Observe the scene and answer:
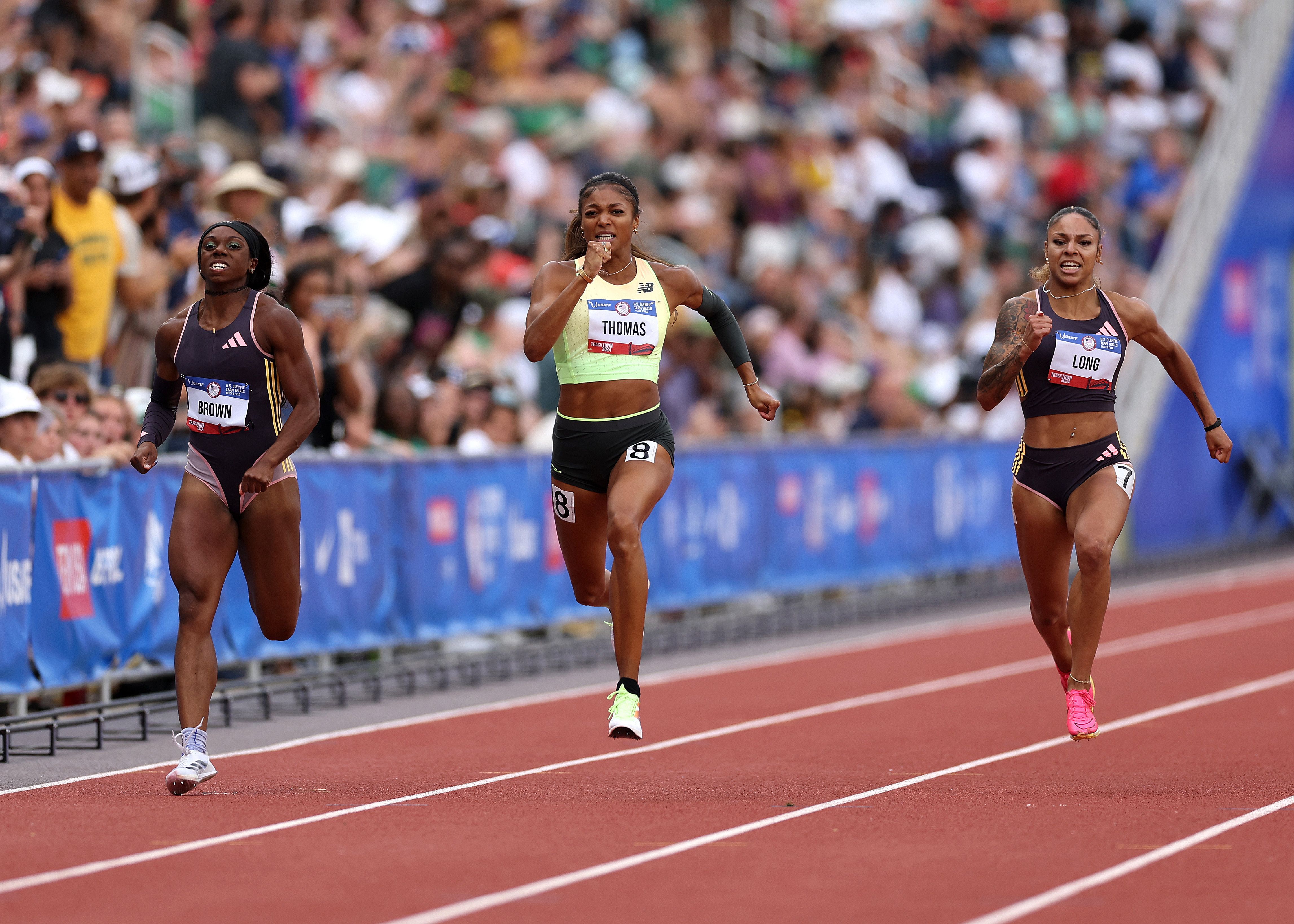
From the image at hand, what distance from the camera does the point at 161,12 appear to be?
1861cm

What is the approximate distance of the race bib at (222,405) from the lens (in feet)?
29.2

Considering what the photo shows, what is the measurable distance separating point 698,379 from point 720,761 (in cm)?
940

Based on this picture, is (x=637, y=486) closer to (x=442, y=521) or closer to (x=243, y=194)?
(x=442, y=521)

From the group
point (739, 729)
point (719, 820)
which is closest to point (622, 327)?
point (719, 820)

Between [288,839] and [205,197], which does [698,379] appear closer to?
[205,197]

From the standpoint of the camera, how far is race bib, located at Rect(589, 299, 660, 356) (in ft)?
30.8

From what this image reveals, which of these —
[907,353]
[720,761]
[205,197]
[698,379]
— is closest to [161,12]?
[205,197]

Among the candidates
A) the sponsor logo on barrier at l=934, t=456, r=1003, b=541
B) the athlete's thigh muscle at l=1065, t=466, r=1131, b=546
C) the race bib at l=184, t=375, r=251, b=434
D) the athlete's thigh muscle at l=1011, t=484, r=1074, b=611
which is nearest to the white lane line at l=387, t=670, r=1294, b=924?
the athlete's thigh muscle at l=1011, t=484, r=1074, b=611

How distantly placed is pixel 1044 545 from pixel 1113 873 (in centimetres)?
317

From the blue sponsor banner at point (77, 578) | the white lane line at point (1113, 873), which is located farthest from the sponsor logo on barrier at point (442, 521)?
the white lane line at point (1113, 873)

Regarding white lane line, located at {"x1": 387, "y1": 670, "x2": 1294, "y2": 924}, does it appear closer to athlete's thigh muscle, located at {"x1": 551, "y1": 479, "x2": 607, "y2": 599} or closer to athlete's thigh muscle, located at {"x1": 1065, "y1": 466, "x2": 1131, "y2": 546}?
athlete's thigh muscle, located at {"x1": 1065, "y1": 466, "x2": 1131, "y2": 546}

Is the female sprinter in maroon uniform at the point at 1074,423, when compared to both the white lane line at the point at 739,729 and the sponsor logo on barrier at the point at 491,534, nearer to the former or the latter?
the white lane line at the point at 739,729

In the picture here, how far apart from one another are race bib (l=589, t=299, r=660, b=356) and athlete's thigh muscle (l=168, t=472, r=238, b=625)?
70.7 inches

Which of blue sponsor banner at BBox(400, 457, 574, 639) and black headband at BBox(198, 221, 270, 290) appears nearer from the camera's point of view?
black headband at BBox(198, 221, 270, 290)
